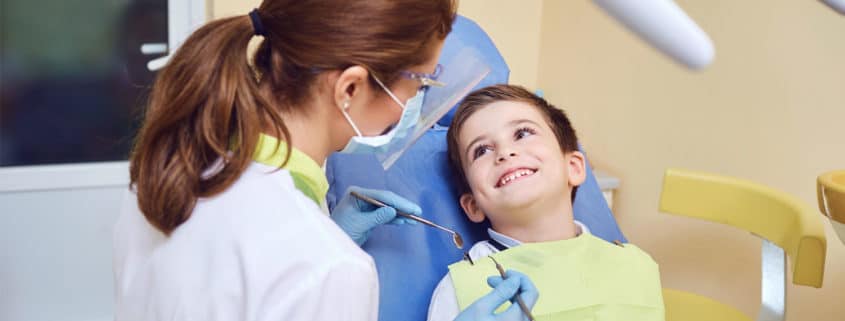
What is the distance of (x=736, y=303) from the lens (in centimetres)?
211

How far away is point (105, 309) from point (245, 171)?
6.05 feet

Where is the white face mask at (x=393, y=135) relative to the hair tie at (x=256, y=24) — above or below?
below

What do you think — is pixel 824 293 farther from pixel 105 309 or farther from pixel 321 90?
pixel 105 309

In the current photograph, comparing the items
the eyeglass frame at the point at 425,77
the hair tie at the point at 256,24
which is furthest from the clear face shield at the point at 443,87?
the hair tie at the point at 256,24

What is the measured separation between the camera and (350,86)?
3.35ft

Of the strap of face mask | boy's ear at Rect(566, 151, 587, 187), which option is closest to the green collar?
the strap of face mask

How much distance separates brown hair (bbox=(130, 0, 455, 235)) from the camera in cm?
94

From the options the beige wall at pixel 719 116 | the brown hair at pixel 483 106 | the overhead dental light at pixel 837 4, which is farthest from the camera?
the beige wall at pixel 719 116

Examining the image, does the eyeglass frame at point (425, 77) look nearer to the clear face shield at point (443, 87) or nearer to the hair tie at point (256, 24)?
the clear face shield at point (443, 87)

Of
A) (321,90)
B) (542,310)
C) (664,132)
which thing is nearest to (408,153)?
(542,310)

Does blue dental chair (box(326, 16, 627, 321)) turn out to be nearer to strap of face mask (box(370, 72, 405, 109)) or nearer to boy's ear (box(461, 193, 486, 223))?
boy's ear (box(461, 193, 486, 223))

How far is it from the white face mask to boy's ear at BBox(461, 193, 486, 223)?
430 millimetres

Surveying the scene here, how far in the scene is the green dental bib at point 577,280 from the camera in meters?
1.39

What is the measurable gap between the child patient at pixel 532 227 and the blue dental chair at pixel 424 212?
0.13ft
